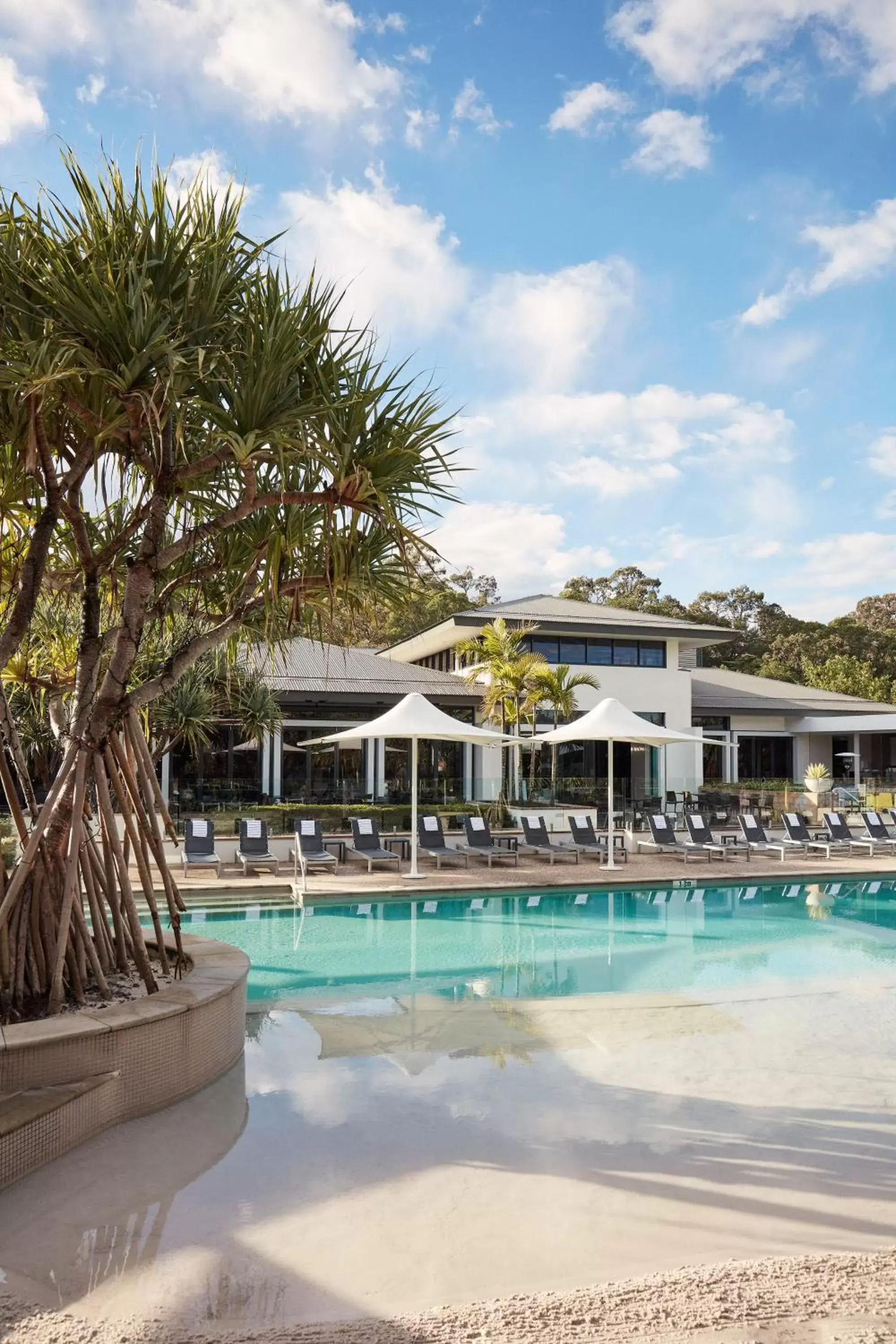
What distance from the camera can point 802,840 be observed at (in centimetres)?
2009

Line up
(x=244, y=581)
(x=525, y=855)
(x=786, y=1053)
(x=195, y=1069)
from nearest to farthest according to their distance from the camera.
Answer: (x=195, y=1069) < (x=244, y=581) < (x=786, y=1053) < (x=525, y=855)

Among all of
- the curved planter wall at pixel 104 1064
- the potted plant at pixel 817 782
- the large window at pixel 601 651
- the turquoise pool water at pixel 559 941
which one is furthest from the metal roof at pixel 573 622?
the curved planter wall at pixel 104 1064

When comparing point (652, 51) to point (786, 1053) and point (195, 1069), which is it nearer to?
point (786, 1053)

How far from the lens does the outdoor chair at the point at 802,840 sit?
20.0 metres

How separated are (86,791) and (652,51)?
1184cm

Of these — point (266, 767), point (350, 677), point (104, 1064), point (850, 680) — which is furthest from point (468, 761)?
point (850, 680)

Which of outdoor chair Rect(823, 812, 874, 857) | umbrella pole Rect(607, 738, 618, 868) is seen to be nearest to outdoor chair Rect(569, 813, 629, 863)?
umbrella pole Rect(607, 738, 618, 868)

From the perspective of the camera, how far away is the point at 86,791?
6.11m

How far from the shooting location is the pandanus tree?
16.8ft

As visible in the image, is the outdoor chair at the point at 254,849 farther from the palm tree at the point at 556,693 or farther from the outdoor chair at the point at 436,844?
the palm tree at the point at 556,693

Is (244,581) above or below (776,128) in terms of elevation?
below

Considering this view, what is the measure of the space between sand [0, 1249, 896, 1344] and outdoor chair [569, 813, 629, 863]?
48.6ft

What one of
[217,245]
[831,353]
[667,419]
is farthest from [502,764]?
[217,245]

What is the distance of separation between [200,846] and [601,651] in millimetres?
15324
